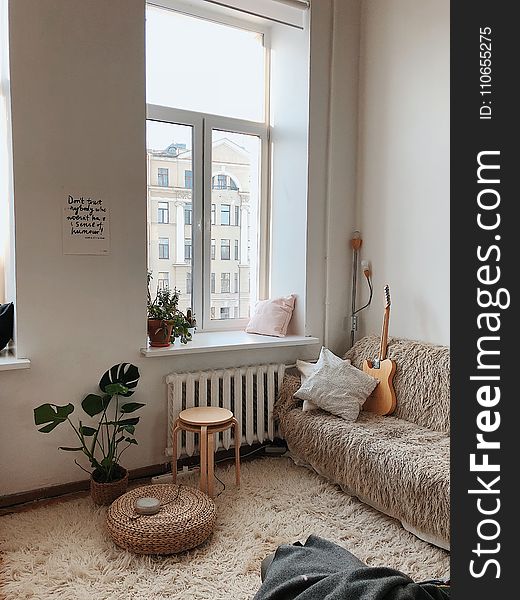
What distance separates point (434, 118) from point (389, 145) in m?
0.36

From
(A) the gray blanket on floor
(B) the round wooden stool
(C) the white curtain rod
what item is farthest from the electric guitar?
(C) the white curtain rod

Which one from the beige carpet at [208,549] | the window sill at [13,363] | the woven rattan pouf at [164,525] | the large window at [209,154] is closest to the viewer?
the beige carpet at [208,549]

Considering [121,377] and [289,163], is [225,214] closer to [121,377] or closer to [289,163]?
[289,163]

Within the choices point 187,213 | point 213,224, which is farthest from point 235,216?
point 187,213

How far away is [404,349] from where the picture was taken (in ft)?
10.7

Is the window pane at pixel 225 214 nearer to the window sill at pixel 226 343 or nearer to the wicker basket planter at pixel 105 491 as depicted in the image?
the window sill at pixel 226 343

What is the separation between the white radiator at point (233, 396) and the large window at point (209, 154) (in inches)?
20.1

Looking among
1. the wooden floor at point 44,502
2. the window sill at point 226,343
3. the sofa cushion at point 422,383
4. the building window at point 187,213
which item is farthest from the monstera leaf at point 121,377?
the sofa cushion at point 422,383

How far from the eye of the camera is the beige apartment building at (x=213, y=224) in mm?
3518

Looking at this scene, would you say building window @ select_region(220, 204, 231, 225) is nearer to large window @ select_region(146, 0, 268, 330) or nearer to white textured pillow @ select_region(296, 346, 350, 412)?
large window @ select_region(146, 0, 268, 330)

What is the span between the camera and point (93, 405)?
2.78m

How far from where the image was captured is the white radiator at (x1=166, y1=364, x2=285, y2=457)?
3.17 metres

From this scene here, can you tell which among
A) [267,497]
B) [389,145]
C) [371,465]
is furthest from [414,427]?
[389,145]

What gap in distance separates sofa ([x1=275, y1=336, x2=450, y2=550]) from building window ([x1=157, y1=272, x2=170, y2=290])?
36.2 inches
